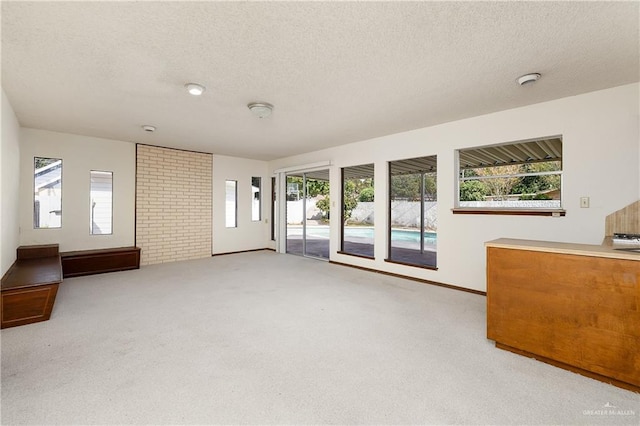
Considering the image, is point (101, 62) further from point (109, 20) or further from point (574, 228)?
point (574, 228)

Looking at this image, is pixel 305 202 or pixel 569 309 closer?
pixel 569 309

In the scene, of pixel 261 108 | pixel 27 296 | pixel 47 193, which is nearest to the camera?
pixel 27 296

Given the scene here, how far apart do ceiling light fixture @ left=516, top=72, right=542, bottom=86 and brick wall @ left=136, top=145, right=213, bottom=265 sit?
620cm

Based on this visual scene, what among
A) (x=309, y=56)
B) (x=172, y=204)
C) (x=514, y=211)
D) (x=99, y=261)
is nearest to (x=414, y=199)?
(x=514, y=211)

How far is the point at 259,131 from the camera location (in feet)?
15.8

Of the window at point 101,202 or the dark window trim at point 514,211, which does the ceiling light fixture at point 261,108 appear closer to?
the dark window trim at point 514,211

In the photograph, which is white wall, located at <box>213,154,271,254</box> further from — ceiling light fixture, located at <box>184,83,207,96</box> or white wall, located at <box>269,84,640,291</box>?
ceiling light fixture, located at <box>184,83,207,96</box>

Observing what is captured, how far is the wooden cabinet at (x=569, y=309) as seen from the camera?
6.17 ft

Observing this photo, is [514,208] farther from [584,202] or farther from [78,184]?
[78,184]

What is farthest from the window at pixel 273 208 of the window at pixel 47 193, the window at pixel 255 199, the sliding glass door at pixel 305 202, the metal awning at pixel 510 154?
the metal awning at pixel 510 154

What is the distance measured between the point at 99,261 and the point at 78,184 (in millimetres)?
1480

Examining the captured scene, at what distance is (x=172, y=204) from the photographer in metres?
6.31

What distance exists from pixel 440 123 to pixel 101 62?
13.7 feet

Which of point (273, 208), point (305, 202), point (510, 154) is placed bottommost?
point (273, 208)
